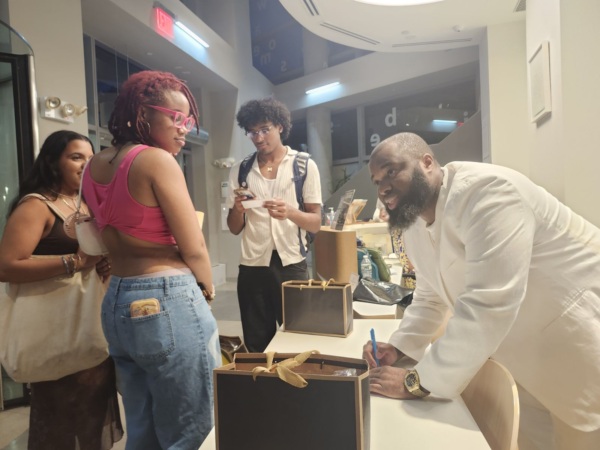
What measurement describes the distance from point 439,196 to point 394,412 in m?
0.63

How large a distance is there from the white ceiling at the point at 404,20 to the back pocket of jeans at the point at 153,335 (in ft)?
13.8

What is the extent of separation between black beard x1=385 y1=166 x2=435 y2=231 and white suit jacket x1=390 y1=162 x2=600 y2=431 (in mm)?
51

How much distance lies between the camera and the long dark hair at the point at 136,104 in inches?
47.1

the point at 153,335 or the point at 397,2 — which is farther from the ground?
the point at 397,2

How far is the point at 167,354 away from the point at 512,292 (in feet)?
2.97

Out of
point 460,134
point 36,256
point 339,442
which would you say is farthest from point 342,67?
point 339,442

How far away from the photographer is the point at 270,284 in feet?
6.61

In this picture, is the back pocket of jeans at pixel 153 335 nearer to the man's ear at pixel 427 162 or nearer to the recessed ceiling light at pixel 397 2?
the man's ear at pixel 427 162

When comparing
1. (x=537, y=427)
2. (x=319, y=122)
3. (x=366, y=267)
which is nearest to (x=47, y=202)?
(x=366, y=267)

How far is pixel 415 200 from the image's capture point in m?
1.26

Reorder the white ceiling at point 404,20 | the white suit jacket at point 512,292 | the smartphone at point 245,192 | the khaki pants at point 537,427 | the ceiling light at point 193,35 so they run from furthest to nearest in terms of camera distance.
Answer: the ceiling light at point 193,35 < the white ceiling at point 404,20 < the smartphone at point 245,192 < the khaki pants at point 537,427 < the white suit jacket at point 512,292

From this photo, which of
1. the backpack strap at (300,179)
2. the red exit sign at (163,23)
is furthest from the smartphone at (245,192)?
the red exit sign at (163,23)

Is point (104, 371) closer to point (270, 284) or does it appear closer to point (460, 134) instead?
point (270, 284)

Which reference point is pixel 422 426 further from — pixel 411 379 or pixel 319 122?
pixel 319 122
